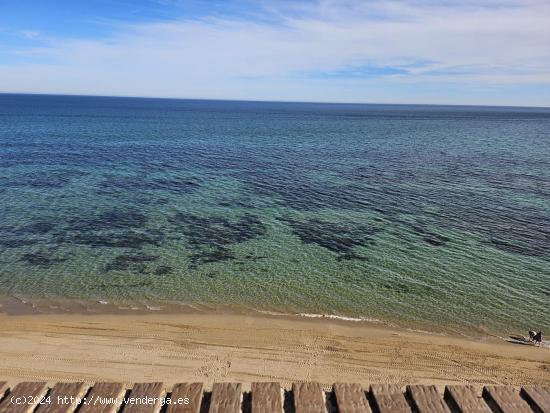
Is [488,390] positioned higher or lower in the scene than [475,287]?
higher

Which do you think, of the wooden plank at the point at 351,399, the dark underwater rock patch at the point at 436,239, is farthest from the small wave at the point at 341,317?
the wooden plank at the point at 351,399

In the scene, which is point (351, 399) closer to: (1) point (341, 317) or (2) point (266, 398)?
(2) point (266, 398)

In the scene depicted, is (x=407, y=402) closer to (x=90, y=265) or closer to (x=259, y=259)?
(x=259, y=259)

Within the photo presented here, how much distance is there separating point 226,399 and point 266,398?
1.72 ft

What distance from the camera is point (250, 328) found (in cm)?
2136

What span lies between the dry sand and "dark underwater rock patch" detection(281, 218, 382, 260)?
9.62 metres

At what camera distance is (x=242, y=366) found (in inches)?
714

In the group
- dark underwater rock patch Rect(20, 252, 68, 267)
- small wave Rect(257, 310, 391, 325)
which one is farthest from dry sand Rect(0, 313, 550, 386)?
dark underwater rock patch Rect(20, 252, 68, 267)

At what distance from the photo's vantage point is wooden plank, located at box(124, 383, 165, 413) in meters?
5.23

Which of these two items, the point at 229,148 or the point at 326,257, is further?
the point at 229,148

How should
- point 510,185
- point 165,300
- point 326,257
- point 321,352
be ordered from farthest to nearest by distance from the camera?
1. point 510,185
2. point 326,257
3. point 165,300
4. point 321,352

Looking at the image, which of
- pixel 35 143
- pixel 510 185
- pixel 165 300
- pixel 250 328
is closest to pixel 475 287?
pixel 250 328

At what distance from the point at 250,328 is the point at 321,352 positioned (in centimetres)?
398

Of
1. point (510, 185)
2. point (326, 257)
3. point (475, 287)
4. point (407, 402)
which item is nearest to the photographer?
point (407, 402)
